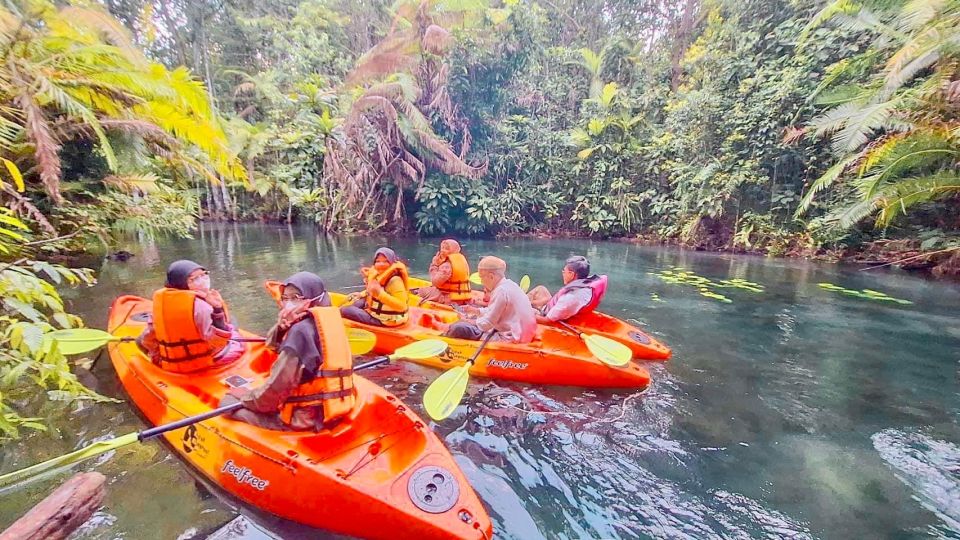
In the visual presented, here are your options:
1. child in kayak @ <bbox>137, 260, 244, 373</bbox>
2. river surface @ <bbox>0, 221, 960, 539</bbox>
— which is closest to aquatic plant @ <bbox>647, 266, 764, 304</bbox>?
river surface @ <bbox>0, 221, 960, 539</bbox>

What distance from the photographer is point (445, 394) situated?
3475 mm

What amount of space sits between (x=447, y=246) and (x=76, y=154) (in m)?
5.73

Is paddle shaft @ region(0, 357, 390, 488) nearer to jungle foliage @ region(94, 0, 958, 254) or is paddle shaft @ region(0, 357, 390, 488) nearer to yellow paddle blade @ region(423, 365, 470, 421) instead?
yellow paddle blade @ region(423, 365, 470, 421)

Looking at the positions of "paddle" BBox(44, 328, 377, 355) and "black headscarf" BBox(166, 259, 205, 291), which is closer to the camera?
"paddle" BBox(44, 328, 377, 355)

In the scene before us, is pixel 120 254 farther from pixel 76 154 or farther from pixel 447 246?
pixel 447 246

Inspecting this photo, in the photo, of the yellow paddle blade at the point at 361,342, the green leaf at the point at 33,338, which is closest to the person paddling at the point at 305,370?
the yellow paddle blade at the point at 361,342

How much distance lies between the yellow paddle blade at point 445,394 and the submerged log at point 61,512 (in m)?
1.89

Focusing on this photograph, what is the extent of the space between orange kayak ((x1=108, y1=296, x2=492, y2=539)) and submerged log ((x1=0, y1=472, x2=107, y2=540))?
114cm

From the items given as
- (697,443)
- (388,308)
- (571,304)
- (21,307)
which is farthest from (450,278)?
(21,307)

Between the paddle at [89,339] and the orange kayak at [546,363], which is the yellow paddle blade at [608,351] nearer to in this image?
the orange kayak at [546,363]

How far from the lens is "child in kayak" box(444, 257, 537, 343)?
4965 millimetres

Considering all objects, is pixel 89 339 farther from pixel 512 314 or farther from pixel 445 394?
pixel 512 314

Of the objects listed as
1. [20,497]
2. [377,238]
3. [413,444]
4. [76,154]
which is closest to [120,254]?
[76,154]

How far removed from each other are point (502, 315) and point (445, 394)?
67.4 inches
